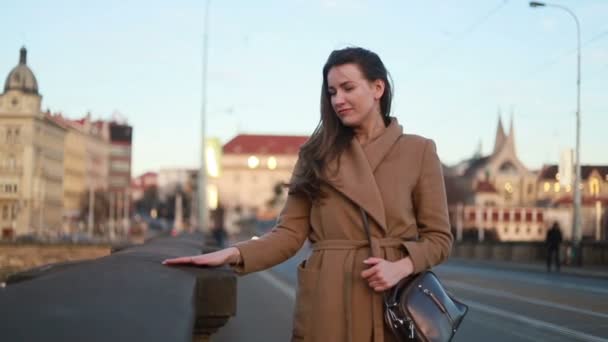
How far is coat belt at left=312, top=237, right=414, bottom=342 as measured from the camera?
306 centimetres

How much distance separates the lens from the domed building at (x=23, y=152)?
16.0 m

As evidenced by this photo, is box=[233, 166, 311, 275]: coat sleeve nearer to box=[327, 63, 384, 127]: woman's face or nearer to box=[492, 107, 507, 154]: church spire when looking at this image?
box=[327, 63, 384, 127]: woman's face

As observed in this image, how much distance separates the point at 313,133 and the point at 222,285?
101 centimetres

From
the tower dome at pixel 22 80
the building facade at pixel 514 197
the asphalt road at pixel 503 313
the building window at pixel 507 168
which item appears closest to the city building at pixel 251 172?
the building facade at pixel 514 197

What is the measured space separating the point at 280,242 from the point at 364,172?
0.47 m

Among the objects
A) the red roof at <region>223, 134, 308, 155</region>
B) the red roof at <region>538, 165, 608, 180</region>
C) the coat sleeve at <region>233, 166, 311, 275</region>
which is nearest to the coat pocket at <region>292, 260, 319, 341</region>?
the coat sleeve at <region>233, 166, 311, 275</region>

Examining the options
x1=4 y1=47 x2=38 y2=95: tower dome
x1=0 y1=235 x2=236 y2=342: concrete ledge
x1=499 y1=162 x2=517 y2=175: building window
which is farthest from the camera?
x1=499 y1=162 x2=517 y2=175: building window

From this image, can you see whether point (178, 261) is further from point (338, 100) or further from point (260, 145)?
point (260, 145)

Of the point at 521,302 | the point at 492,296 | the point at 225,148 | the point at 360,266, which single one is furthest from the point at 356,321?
the point at 225,148

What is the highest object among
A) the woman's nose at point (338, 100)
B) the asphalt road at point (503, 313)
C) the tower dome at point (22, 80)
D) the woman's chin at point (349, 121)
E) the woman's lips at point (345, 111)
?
the tower dome at point (22, 80)

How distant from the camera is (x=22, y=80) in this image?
16219 mm

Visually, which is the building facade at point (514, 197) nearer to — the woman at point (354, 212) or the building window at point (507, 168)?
the building window at point (507, 168)

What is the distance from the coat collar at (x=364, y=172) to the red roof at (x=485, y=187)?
400ft

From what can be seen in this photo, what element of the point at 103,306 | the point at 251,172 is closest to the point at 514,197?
the point at 251,172
